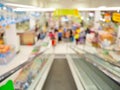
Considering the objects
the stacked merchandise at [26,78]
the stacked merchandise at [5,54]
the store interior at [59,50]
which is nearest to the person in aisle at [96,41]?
the store interior at [59,50]

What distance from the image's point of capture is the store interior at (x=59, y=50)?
14.6ft

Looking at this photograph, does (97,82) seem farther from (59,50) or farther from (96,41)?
(59,50)

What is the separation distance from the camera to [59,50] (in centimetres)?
1391

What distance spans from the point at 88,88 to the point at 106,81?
553mm

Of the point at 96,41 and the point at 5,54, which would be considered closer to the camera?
the point at 5,54

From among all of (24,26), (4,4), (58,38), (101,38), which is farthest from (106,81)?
(24,26)

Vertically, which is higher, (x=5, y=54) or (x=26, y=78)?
(x=26, y=78)

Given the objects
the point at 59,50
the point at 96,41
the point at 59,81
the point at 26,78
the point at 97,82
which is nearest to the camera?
the point at 97,82

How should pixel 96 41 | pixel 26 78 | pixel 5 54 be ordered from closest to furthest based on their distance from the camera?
pixel 26 78 → pixel 5 54 → pixel 96 41

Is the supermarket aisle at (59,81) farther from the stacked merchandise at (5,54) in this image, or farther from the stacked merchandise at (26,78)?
the stacked merchandise at (5,54)

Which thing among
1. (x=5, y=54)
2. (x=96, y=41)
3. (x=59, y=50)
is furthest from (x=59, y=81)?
(x=96, y=41)

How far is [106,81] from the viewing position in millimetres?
4344

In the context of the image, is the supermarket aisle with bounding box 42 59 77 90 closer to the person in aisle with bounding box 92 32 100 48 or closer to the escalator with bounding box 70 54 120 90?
the escalator with bounding box 70 54 120 90

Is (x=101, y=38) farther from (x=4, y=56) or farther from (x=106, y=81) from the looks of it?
(x=106, y=81)
